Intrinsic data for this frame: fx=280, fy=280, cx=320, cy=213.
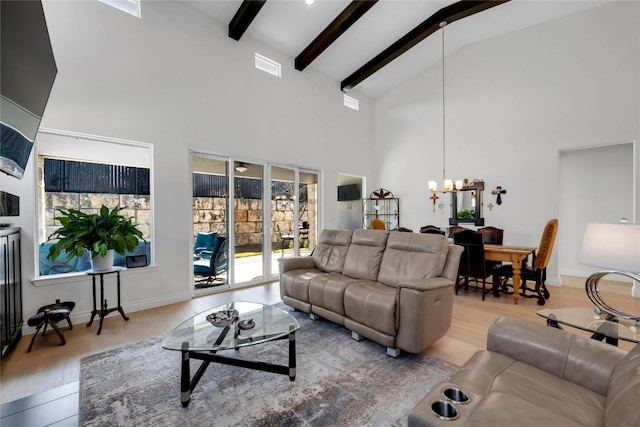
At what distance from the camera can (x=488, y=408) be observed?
3.56ft

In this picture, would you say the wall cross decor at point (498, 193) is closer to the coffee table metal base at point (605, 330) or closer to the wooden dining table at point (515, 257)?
the wooden dining table at point (515, 257)

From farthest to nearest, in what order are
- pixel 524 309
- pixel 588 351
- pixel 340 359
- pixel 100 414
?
1. pixel 524 309
2. pixel 340 359
3. pixel 100 414
4. pixel 588 351

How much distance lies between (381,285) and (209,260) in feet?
9.09

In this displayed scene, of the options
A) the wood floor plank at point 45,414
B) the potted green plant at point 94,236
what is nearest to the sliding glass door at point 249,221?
the potted green plant at point 94,236

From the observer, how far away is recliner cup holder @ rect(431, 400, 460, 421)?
104 centimetres

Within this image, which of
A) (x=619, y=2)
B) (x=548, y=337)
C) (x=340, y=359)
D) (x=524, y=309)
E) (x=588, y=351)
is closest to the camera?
(x=588, y=351)

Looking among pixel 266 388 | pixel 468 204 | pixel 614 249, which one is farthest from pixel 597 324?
pixel 468 204

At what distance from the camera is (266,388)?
1.98m

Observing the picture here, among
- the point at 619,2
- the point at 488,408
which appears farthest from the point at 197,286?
the point at 619,2

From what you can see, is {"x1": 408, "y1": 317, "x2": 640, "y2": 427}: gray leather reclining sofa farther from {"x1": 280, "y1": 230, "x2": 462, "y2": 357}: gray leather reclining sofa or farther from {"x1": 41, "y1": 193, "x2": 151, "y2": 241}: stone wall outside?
{"x1": 41, "y1": 193, "x2": 151, "y2": 241}: stone wall outside

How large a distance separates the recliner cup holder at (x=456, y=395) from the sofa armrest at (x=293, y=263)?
8.30ft

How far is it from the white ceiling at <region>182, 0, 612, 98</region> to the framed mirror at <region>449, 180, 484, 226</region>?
285 centimetres

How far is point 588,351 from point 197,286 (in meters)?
4.44

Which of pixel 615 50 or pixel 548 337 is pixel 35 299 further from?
pixel 615 50
